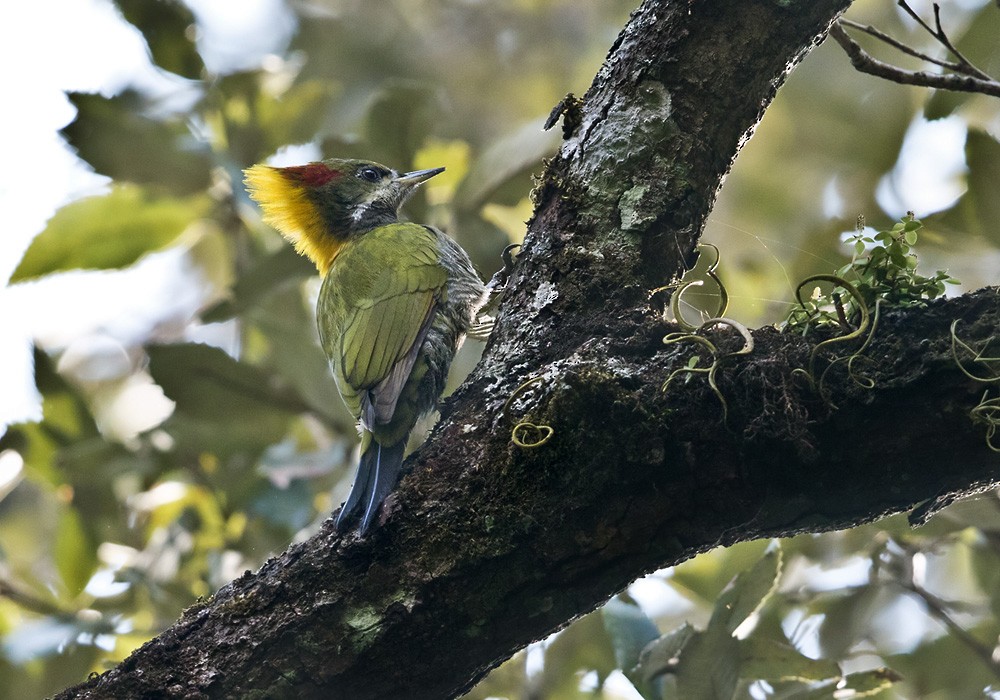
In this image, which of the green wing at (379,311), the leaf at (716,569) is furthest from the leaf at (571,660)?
the green wing at (379,311)

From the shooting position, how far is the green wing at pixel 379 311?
10.4 feet

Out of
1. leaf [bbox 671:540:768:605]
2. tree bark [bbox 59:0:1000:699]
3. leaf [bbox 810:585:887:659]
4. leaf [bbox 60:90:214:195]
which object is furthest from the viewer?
leaf [bbox 60:90:214:195]

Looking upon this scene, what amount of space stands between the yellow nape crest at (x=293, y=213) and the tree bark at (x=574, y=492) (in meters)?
2.62

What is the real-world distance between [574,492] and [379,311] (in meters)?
1.79

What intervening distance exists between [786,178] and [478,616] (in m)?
4.06

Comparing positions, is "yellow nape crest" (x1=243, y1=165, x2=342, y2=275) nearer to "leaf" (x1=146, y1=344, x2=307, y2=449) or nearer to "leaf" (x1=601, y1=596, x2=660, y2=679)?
"leaf" (x1=146, y1=344, x2=307, y2=449)

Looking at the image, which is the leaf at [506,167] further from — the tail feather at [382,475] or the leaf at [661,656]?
the leaf at [661,656]

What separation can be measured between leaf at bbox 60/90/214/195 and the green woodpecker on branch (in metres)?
0.29

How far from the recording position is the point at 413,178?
14.3ft

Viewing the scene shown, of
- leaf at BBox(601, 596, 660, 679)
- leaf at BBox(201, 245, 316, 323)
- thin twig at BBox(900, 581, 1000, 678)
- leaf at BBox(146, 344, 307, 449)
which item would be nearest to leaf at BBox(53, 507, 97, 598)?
leaf at BBox(146, 344, 307, 449)

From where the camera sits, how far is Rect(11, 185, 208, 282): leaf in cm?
412

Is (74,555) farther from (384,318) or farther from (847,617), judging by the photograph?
(847,617)

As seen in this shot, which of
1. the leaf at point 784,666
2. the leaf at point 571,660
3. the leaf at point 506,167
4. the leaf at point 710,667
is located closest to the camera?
the leaf at point 710,667

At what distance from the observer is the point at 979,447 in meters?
1.77
